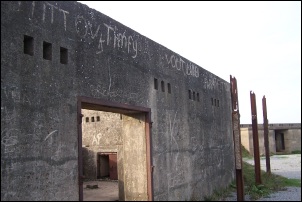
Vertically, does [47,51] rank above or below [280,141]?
above

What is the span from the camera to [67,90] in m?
5.69

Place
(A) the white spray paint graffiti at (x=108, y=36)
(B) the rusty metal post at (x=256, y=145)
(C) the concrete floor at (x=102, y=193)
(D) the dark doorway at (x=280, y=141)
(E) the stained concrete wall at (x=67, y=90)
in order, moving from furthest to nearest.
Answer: (D) the dark doorway at (x=280, y=141) → (B) the rusty metal post at (x=256, y=145) → (C) the concrete floor at (x=102, y=193) → (A) the white spray paint graffiti at (x=108, y=36) → (E) the stained concrete wall at (x=67, y=90)

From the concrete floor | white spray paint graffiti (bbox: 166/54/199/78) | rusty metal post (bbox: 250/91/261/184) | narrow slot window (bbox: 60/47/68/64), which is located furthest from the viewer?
rusty metal post (bbox: 250/91/261/184)

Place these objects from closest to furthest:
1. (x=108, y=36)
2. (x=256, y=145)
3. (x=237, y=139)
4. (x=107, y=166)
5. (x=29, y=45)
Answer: (x=29, y=45) < (x=108, y=36) < (x=237, y=139) < (x=256, y=145) < (x=107, y=166)

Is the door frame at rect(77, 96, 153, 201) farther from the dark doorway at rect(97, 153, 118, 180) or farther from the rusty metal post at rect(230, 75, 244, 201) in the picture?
the dark doorway at rect(97, 153, 118, 180)

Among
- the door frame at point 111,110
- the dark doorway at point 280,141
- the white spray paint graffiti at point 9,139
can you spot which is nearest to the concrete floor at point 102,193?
the door frame at point 111,110

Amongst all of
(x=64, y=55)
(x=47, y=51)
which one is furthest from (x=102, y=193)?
(x=47, y=51)

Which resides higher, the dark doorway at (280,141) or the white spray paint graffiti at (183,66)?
the white spray paint graffiti at (183,66)

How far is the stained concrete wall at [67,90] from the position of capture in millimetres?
4785

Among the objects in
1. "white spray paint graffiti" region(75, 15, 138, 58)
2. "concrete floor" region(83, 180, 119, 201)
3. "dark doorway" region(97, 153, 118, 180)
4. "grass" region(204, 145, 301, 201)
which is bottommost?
"grass" region(204, 145, 301, 201)

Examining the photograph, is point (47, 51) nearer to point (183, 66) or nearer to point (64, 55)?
point (64, 55)

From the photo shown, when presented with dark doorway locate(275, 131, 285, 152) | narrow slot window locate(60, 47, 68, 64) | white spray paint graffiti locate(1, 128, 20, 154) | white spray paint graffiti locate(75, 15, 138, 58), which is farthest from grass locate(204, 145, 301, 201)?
dark doorway locate(275, 131, 285, 152)

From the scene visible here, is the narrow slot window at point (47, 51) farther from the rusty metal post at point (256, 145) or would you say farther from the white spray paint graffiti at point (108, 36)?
the rusty metal post at point (256, 145)

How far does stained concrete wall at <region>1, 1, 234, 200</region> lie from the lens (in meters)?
4.79
